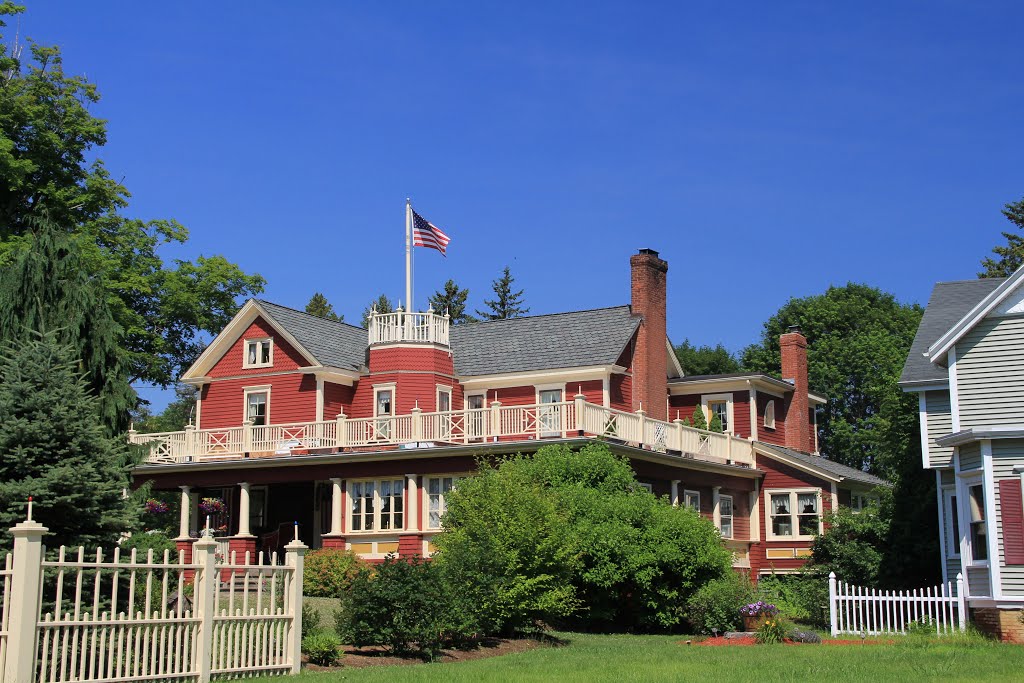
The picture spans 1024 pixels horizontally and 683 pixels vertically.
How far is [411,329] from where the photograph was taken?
3753cm

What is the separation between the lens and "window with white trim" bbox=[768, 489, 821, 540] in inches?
1549

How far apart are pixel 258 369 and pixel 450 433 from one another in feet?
31.9

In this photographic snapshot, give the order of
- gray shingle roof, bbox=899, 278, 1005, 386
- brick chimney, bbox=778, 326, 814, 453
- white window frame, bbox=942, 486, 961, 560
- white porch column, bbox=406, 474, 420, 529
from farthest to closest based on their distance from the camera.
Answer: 1. brick chimney, bbox=778, 326, 814, 453
2. white porch column, bbox=406, 474, 420, 529
3. gray shingle roof, bbox=899, 278, 1005, 386
4. white window frame, bbox=942, 486, 961, 560

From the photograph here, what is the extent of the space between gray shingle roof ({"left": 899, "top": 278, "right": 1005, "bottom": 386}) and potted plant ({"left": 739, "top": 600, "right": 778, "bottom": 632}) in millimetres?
6930

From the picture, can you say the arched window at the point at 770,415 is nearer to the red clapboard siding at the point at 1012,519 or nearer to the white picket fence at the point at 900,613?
the white picket fence at the point at 900,613

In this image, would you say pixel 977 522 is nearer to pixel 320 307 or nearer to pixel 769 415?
pixel 769 415

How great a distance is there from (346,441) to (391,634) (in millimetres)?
15398

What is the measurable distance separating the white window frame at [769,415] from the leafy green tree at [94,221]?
884 inches

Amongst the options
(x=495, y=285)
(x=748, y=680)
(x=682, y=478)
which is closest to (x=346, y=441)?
(x=682, y=478)

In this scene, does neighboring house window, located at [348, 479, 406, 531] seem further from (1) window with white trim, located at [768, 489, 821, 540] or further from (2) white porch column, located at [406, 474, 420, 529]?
(1) window with white trim, located at [768, 489, 821, 540]

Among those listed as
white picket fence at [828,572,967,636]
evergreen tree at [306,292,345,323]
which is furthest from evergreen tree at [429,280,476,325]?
white picket fence at [828,572,967,636]

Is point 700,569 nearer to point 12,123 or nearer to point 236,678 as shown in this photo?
point 236,678

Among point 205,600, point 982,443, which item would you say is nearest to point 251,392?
point 982,443

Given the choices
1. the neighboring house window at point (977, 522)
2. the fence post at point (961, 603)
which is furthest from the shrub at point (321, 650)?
the neighboring house window at point (977, 522)
